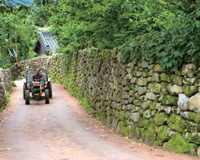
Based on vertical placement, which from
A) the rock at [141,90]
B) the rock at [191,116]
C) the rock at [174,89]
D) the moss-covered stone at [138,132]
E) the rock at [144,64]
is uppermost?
the rock at [144,64]

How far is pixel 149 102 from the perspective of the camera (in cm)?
661

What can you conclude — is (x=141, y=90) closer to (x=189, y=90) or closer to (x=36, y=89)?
(x=189, y=90)

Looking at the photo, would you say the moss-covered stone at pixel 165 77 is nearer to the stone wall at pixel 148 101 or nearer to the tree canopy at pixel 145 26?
the stone wall at pixel 148 101

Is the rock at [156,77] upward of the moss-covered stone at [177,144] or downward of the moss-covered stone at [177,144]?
upward

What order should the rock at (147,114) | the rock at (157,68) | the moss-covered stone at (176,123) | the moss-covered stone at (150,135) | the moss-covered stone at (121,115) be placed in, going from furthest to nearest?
the moss-covered stone at (121,115), the rock at (147,114), the moss-covered stone at (150,135), the rock at (157,68), the moss-covered stone at (176,123)

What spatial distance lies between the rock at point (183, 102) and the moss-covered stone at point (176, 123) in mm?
216

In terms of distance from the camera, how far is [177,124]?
18.1 feet

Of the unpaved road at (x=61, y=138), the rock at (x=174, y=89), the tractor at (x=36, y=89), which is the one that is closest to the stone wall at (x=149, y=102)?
the rock at (x=174, y=89)

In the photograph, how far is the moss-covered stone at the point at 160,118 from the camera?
5949 millimetres

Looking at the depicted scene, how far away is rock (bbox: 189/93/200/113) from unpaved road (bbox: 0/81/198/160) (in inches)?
31.7

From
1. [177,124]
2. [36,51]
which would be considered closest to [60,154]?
[177,124]

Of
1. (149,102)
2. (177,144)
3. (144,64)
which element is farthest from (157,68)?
(177,144)

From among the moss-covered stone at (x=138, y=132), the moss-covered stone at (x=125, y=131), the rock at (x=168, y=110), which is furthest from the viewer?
the moss-covered stone at (x=125, y=131)

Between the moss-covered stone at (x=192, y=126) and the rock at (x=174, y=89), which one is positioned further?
the rock at (x=174, y=89)
